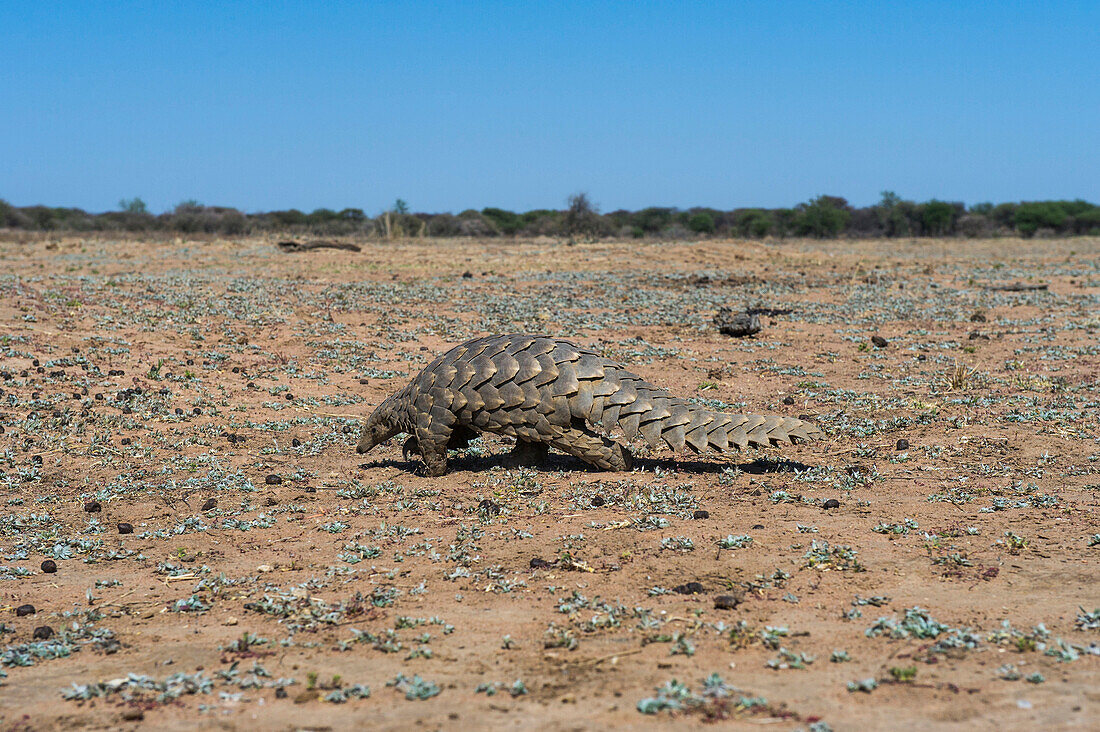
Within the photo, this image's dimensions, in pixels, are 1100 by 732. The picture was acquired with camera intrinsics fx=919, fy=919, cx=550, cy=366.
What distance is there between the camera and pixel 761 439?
27.0ft

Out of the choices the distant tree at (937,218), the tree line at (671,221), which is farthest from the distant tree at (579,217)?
the distant tree at (937,218)

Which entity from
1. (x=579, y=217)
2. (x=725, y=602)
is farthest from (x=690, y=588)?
(x=579, y=217)

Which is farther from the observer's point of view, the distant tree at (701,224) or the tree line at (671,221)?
the distant tree at (701,224)

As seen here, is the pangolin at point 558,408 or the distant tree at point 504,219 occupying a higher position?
the distant tree at point 504,219

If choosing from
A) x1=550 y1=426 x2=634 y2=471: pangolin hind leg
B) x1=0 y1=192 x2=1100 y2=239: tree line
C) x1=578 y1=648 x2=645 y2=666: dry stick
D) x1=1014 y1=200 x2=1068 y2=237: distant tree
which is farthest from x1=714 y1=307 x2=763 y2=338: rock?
x1=1014 y1=200 x2=1068 y2=237: distant tree

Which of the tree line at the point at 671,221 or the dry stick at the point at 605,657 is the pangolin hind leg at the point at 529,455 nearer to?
the dry stick at the point at 605,657

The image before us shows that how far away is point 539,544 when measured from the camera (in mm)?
7344

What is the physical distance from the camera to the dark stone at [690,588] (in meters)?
6.16

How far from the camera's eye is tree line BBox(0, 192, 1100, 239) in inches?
2041

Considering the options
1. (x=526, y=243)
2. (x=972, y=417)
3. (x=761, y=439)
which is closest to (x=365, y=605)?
(x=761, y=439)

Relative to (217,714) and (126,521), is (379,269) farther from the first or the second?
(217,714)

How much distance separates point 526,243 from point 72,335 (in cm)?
2100

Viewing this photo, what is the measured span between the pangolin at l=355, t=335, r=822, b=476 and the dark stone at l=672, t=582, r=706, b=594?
2.31 meters

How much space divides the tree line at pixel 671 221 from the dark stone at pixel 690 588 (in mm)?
40687
